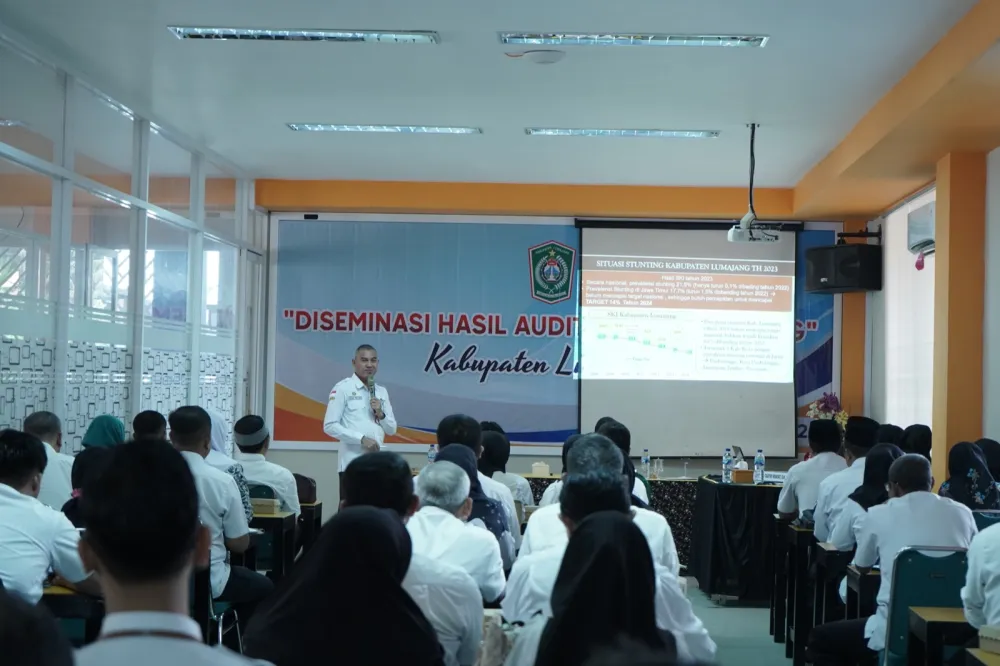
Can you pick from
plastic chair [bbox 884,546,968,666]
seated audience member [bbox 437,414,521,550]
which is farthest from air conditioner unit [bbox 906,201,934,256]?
plastic chair [bbox 884,546,968,666]

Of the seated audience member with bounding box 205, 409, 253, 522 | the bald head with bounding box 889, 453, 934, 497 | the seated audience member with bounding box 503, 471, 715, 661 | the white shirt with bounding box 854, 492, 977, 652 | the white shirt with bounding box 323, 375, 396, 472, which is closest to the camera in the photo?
the seated audience member with bounding box 503, 471, 715, 661

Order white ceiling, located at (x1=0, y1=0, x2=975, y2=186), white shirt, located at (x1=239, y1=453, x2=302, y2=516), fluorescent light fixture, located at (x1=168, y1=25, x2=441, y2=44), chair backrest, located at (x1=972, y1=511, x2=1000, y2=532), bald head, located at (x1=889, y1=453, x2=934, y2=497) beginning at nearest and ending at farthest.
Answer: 1. bald head, located at (x1=889, y1=453, x2=934, y2=497)
2. chair backrest, located at (x1=972, y1=511, x2=1000, y2=532)
3. white ceiling, located at (x1=0, y1=0, x2=975, y2=186)
4. fluorescent light fixture, located at (x1=168, y1=25, x2=441, y2=44)
5. white shirt, located at (x1=239, y1=453, x2=302, y2=516)

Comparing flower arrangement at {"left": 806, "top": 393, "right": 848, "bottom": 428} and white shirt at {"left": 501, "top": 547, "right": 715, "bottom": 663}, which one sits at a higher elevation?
flower arrangement at {"left": 806, "top": 393, "right": 848, "bottom": 428}

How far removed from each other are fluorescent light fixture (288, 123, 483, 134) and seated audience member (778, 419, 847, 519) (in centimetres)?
323

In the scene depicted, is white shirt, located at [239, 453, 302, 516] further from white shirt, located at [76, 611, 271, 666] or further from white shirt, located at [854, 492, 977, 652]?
white shirt, located at [76, 611, 271, 666]

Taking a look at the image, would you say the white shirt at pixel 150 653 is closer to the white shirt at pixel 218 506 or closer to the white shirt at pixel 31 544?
the white shirt at pixel 31 544

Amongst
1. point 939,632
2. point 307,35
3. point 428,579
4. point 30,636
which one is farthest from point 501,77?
point 30,636

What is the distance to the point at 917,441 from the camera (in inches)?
259

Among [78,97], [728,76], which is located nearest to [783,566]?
[728,76]

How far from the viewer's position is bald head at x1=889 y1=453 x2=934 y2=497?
436 cm

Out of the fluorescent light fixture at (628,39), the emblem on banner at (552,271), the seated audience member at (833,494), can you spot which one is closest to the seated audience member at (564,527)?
the seated audience member at (833,494)

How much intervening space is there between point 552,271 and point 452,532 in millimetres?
6755

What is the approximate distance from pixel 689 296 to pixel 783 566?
4248 mm

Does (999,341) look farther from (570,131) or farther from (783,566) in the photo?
(570,131)
